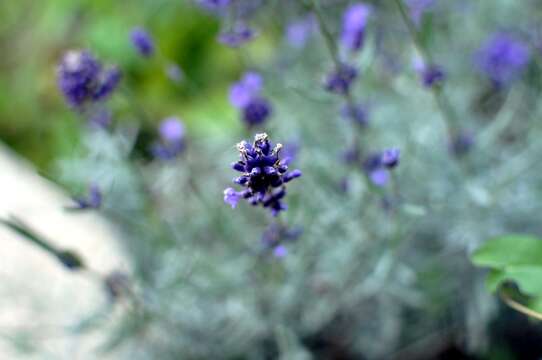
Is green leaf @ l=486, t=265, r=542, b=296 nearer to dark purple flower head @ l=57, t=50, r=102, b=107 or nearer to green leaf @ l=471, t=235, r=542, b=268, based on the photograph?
green leaf @ l=471, t=235, r=542, b=268

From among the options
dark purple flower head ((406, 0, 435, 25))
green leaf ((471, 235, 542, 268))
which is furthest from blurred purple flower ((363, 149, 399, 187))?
dark purple flower head ((406, 0, 435, 25))

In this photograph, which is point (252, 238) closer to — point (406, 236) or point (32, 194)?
point (406, 236)

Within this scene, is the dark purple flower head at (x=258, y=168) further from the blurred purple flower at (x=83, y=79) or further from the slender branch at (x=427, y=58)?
the blurred purple flower at (x=83, y=79)

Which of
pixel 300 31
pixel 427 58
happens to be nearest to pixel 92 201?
pixel 427 58

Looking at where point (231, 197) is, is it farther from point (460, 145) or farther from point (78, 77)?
point (460, 145)

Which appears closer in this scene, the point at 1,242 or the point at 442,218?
the point at 442,218

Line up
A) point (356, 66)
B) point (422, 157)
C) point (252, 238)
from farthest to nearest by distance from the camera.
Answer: point (252, 238)
point (422, 157)
point (356, 66)

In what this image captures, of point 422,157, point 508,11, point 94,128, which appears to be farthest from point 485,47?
point 94,128
